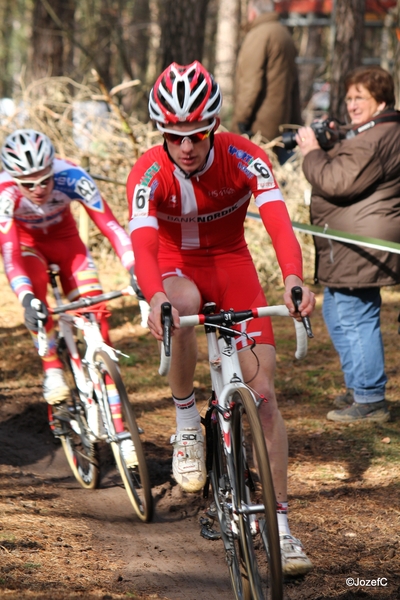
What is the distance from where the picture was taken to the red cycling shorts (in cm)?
395

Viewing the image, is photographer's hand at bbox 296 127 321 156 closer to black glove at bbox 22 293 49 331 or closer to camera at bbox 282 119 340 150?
camera at bbox 282 119 340 150

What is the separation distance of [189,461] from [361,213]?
7.61 ft

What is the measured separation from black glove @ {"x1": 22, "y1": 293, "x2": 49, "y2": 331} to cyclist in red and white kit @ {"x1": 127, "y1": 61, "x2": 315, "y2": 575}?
99 centimetres

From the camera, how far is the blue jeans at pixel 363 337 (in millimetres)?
5566

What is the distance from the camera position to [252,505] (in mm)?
3148

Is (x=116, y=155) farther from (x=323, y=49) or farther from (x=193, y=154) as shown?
(x=323, y=49)

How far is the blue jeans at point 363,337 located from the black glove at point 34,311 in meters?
2.17

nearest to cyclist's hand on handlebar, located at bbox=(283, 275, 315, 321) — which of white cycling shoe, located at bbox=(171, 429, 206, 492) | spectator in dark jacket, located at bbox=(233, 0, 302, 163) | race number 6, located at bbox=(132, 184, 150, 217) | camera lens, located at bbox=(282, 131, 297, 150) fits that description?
race number 6, located at bbox=(132, 184, 150, 217)

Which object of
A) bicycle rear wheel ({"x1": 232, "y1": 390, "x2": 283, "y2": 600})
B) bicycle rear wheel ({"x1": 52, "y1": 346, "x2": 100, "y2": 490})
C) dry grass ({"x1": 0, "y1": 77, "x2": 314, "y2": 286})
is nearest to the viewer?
bicycle rear wheel ({"x1": 232, "y1": 390, "x2": 283, "y2": 600})

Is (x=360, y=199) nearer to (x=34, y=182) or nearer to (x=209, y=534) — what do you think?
(x=34, y=182)

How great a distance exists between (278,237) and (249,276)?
487 mm

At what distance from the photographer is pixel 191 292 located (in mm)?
3834

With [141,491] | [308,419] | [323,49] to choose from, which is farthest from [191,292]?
[323,49]

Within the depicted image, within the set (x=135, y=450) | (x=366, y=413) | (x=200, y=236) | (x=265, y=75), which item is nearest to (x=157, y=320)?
A: (x=200, y=236)
